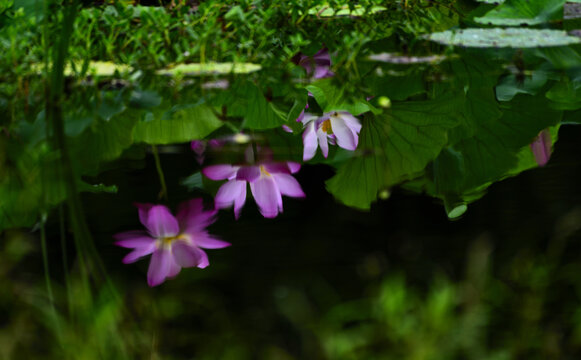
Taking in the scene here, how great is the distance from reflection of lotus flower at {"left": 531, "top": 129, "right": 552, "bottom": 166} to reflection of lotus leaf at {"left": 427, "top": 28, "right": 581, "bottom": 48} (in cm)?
101

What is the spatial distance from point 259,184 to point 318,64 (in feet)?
3.93

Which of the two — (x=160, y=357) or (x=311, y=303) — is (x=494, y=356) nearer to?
(x=311, y=303)

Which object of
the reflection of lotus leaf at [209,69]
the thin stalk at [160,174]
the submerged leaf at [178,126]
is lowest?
the reflection of lotus leaf at [209,69]

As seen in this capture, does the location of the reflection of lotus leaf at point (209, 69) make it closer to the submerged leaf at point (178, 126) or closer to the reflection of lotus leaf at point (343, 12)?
the submerged leaf at point (178, 126)

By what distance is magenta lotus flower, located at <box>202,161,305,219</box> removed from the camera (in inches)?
53.6

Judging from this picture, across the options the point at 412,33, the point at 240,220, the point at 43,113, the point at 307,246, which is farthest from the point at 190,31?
the point at 307,246

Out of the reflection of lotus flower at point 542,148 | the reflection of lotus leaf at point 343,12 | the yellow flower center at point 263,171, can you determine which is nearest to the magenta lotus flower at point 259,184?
the yellow flower center at point 263,171

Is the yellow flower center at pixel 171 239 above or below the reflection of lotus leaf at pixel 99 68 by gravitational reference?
above

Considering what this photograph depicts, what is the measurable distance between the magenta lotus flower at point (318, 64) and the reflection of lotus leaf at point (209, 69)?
17cm

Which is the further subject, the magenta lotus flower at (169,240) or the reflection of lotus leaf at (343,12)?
the reflection of lotus leaf at (343,12)

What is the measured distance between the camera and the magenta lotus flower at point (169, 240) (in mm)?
1129

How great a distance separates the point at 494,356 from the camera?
0.86 m

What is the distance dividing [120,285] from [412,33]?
2.18m

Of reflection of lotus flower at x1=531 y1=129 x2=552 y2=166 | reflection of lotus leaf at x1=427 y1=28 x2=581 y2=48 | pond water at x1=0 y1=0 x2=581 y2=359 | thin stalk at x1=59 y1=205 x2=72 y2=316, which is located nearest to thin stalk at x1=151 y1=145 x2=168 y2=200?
pond water at x1=0 y1=0 x2=581 y2=359
